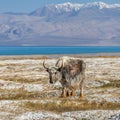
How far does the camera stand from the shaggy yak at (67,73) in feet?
121

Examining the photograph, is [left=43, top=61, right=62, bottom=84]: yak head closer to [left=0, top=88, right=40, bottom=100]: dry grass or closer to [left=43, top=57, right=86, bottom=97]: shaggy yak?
[left=43, top=57, right=86, bottom=97]: shaggy yak

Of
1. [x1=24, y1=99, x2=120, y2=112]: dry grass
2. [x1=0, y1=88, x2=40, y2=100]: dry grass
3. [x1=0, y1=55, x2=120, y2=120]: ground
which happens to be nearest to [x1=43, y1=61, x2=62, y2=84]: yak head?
[x1=0, y1=55, x2=120, y2=120]: ground

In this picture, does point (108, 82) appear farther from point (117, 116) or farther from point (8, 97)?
point (117, 116)

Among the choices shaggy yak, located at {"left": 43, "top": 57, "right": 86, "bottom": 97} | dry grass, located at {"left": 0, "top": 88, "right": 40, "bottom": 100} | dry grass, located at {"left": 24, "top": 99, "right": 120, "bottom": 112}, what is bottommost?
dry grass, located at {"left": 0, "top": 88, "right": 40, "bottom": 100}

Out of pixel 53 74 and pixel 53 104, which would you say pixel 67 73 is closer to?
Answer: pixel 53 74

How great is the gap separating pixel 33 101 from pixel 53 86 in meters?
14.3

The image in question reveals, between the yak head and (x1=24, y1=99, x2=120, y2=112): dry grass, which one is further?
the yak head

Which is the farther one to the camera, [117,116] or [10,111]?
[10,111]

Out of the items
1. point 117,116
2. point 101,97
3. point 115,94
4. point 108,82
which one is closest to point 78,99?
point 101,97

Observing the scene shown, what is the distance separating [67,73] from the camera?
3766 centimetres

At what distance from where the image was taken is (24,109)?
31375 mm

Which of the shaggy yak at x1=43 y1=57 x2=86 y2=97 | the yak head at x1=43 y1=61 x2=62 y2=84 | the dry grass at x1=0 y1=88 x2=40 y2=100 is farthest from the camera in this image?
the dry grass at x1=0 y1=88 x2=40 y2=100

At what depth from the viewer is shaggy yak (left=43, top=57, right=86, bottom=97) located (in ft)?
121

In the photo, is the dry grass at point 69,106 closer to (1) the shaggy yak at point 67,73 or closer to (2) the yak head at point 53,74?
(2) the yak head at point 53,74
